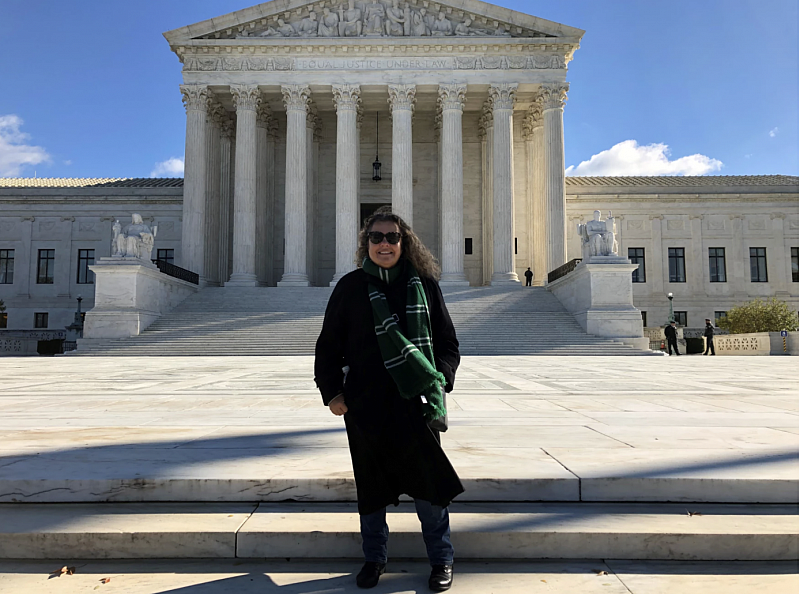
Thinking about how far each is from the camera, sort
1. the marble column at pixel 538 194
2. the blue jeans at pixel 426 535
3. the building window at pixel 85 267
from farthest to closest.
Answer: the building window at pixel 85 267 → the marble column at pixel 538 194 → the blue jeans at pixel 426 535

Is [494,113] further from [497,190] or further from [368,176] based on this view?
[368,176]

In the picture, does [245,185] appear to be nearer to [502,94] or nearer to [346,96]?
[346,96]

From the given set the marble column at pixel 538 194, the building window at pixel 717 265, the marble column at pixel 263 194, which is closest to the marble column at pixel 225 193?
the marble column at pixel 263 194

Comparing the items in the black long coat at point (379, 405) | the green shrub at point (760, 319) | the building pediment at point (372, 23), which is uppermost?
the building pediment at point (372, 23)

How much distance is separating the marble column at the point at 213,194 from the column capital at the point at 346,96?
25.7 feet

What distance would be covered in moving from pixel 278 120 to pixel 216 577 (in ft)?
138

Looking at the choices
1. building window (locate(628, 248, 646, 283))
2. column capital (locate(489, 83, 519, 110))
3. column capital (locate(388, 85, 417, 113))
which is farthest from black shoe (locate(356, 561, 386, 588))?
building window (locate(628, 248, 646, 283))

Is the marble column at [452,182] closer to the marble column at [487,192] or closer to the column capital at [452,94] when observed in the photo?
the column capital at [452,94]

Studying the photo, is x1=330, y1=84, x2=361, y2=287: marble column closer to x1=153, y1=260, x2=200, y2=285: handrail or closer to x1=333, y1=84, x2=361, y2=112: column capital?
x1=333, y1=84, x2=361, y2=112: column capital

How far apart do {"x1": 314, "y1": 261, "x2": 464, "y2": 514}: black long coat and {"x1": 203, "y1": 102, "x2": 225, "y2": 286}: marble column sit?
114 feet

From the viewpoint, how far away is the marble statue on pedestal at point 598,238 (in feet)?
91.5

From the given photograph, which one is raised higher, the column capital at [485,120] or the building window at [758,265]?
the column capital at [485,120]

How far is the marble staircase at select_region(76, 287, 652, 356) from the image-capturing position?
975 inches

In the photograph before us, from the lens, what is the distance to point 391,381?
11.6ft
